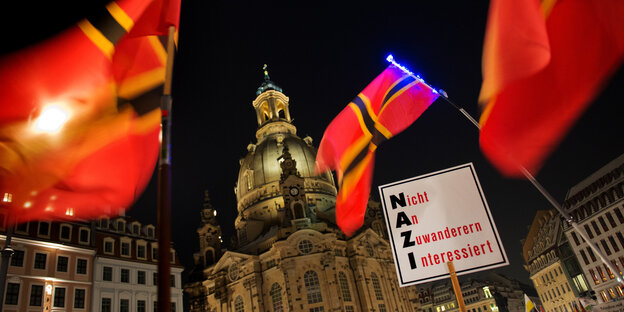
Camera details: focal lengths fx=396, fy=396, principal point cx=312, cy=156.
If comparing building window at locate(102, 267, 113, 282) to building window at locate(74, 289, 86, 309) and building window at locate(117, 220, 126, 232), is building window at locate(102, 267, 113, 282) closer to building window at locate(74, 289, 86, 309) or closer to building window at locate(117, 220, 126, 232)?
building window at locate(74, 289, 86, 309)

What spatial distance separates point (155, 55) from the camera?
10773 millimetres

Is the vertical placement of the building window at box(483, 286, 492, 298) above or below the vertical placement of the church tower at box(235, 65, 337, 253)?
below

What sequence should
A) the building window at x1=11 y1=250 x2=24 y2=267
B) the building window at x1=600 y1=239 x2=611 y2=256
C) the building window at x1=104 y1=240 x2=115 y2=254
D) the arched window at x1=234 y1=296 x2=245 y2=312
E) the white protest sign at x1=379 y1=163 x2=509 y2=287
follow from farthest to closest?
the building window at x1=600 y1=239 x2=611 y2=256
the arched window at x1=234 y1=296 x2=245 y2=312
the building window at x1=104 y1=240 x2=115 y2=254
the building window at x1=11 y1=250 x2=24 y2=267
the white protest sign at x1=379 y1=163 x2=509 y2=287

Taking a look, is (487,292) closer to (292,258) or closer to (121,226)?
(292,258)

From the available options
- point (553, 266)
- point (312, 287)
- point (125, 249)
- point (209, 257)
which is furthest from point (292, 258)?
point (553, 266)

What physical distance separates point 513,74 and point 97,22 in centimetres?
975

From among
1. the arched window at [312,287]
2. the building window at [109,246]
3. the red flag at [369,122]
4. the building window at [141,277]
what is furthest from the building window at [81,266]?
the red flag at [369,122]

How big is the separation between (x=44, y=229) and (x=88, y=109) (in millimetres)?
33621

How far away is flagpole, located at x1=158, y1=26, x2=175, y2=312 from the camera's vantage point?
5.16m

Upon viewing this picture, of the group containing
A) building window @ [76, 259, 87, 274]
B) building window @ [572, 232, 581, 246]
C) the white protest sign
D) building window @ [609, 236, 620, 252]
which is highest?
building window @ [76, 259, 87, 274]

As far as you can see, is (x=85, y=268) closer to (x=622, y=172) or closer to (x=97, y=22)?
(x=97, y=22)

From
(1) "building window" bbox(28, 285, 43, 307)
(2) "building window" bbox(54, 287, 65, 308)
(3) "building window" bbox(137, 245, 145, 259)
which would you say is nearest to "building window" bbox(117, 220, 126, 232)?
(3) "building window" bbox(137, 245, 145, 259)

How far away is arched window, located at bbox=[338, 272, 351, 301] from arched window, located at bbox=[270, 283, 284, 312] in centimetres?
905

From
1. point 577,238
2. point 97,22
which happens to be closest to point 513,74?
point 97,22
